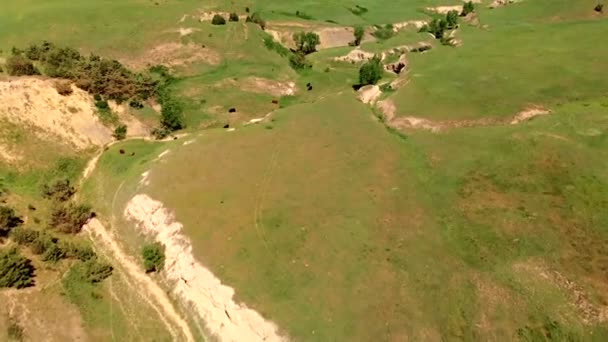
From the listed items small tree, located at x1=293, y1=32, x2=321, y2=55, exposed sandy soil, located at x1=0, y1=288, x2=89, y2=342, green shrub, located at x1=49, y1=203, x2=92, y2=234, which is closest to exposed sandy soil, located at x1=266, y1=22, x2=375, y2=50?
small tree, located at x1=293, y1=32, x2=321, y2=55

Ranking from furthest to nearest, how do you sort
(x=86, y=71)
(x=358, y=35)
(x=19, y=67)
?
(x=358, y=35) → (x=86, y=71) → (x=19, y=67)

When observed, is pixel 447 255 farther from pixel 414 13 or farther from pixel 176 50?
pixel 414 13

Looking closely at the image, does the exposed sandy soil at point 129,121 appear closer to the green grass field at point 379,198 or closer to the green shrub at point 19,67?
the green grass field at point 379,198

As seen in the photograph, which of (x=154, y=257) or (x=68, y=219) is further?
(x=68, y=219)

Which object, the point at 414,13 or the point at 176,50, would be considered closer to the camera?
the point at 176,50

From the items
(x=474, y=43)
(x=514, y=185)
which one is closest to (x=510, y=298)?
(x=514, y=185)

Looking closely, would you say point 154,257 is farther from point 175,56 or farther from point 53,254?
point 175,56

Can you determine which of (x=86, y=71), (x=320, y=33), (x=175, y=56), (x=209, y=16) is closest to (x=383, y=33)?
(x=320, y=33)
